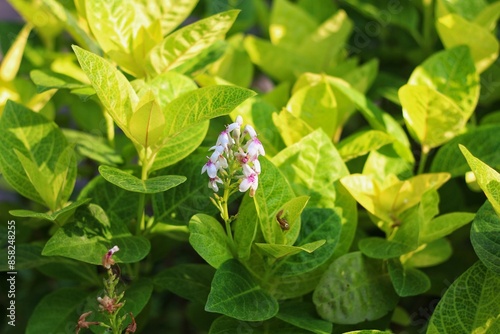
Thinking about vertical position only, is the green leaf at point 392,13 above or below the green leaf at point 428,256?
above

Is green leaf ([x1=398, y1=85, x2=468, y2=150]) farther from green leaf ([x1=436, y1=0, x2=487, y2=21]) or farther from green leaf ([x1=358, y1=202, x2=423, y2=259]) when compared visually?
green leaf ([x1=436, y1=0, x2=487, y2=21])

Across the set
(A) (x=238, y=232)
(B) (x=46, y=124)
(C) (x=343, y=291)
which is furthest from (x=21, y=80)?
(C) (x=343, y=291)

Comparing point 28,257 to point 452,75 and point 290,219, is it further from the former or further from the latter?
point 452,75

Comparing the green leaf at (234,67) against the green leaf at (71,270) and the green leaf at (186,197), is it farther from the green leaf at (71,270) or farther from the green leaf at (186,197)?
the green leaf at (71,270)

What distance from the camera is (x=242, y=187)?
0.88 meters

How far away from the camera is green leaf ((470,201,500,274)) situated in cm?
91

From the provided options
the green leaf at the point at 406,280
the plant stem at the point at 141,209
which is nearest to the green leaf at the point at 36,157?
the plant stem at the point at 141,209

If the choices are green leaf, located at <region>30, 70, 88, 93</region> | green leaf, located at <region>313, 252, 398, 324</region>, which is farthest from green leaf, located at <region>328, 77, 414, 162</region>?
green leaf, located at <region>30, 70, 88, 93</region>

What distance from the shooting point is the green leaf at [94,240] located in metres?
0.94

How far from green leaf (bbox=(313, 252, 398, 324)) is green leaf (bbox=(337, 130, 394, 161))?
0.57ft

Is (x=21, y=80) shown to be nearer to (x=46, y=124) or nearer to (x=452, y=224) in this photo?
(x=46, y=124)

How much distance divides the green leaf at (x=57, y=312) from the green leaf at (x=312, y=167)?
390 millimetres

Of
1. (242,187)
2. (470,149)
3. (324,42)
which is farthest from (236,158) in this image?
(324,42)

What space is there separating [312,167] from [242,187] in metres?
0.19
